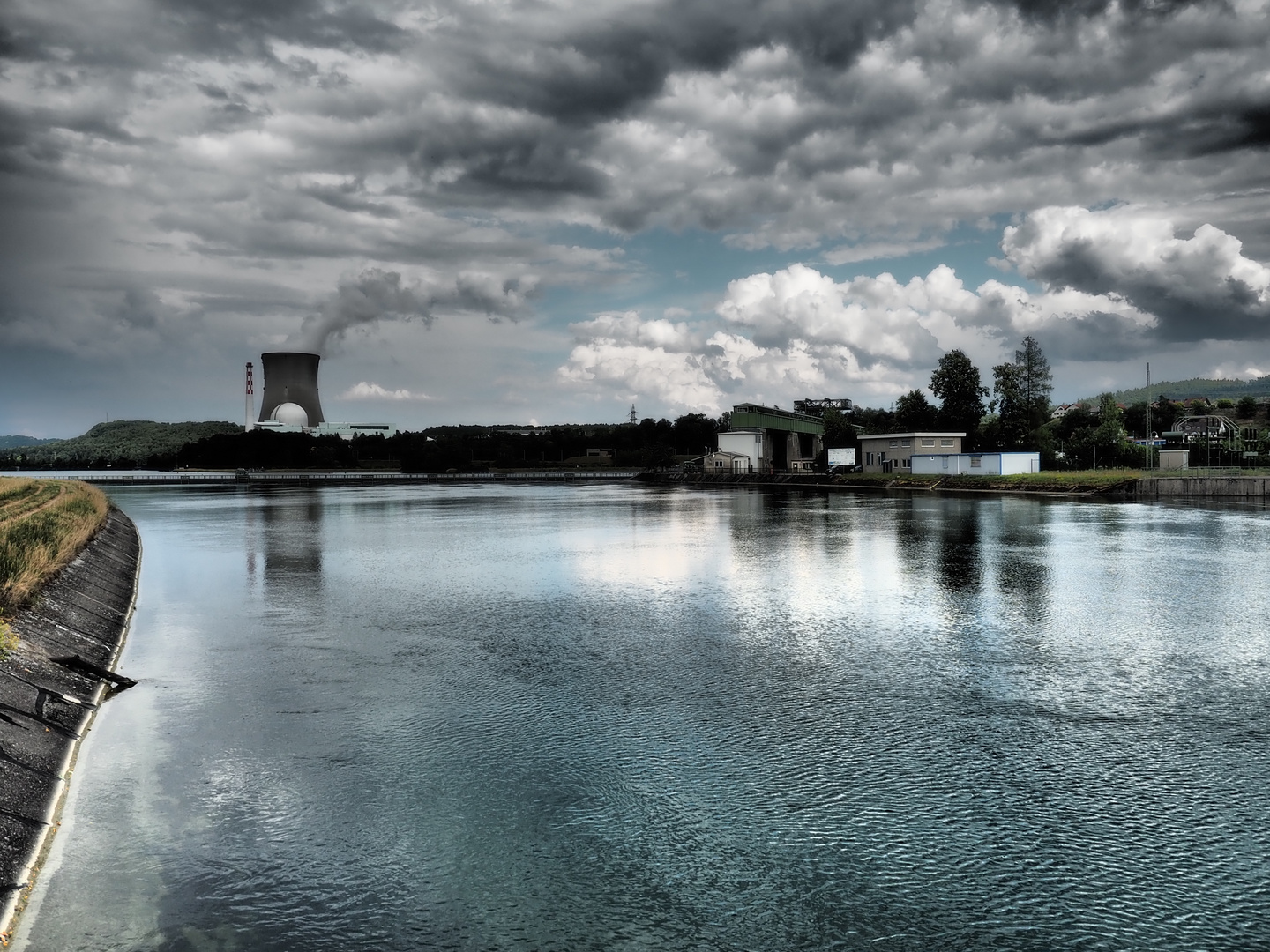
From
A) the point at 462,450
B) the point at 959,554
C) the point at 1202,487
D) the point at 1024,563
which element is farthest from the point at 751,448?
the point at 462,450

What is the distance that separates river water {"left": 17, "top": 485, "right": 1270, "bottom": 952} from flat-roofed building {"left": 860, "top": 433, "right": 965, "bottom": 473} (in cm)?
5763

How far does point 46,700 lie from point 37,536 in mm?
13788

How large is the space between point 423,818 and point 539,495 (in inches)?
2534

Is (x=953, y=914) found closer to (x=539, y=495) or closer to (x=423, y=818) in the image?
(x=423, y=818)

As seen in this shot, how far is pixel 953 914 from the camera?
582 cm

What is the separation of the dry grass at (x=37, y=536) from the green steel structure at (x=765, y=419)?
66.9 m

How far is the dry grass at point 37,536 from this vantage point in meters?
14.8

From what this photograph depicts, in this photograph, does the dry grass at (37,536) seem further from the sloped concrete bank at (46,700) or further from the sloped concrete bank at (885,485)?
the sloped concrete bank at (885,485)

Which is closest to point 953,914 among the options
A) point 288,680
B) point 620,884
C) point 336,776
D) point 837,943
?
point 837,943

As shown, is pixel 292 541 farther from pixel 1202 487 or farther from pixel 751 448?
pixel 751 448

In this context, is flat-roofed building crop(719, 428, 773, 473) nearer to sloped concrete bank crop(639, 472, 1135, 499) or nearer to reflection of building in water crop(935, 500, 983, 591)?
sloped concrete bank crop(639, 472, 1135, 499)

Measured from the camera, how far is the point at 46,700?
1041 centimetres

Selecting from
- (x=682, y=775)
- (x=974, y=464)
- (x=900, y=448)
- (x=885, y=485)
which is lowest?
(x=682, y=775)

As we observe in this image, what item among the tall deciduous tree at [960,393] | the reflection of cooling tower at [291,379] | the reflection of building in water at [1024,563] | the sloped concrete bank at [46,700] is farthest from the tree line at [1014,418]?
the reflection of cooling tower at [291,379]
